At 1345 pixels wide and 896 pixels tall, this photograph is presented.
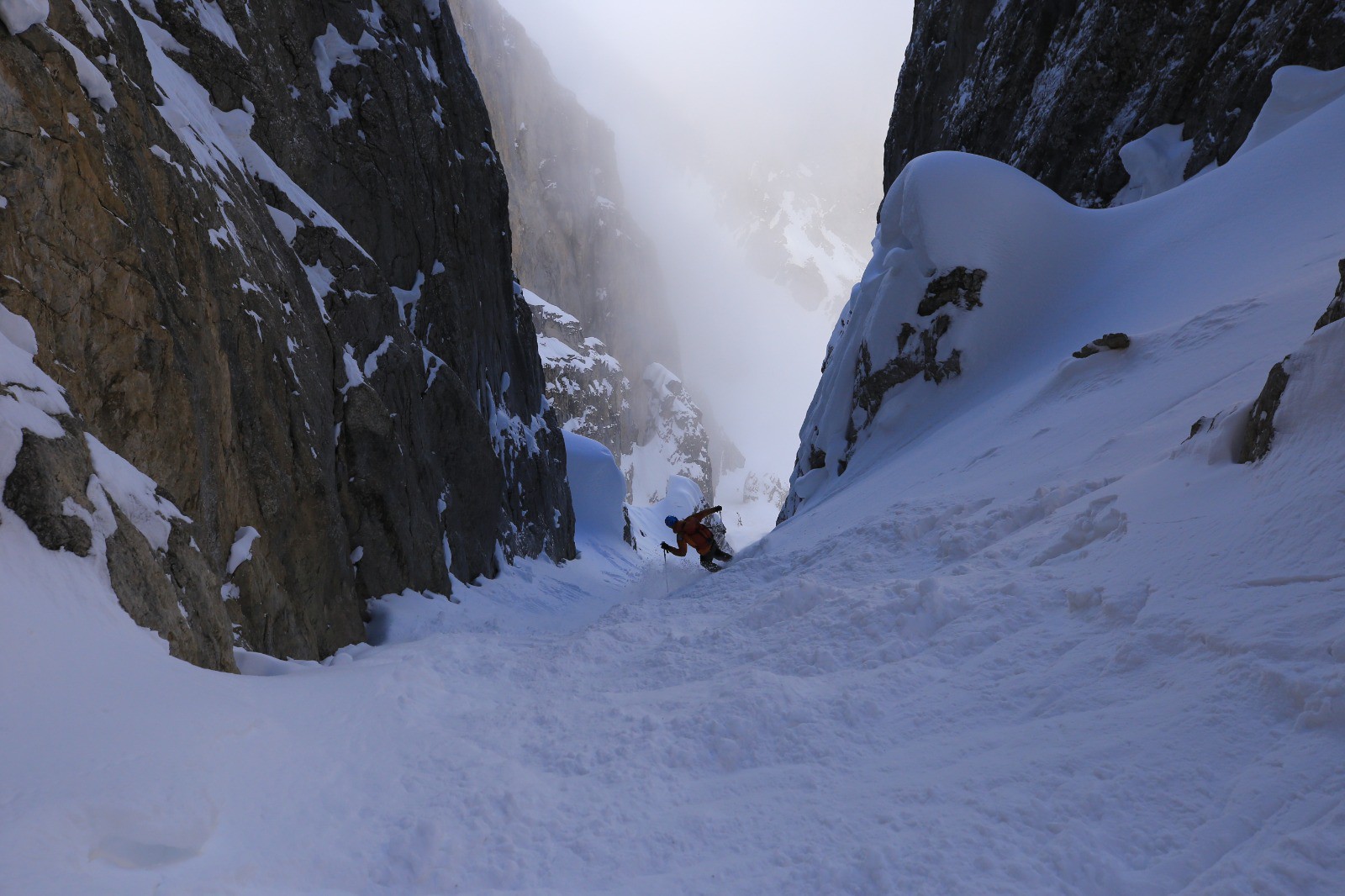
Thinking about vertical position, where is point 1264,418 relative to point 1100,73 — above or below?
below

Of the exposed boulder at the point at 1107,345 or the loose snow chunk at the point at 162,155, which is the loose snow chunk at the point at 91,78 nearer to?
the loose snow chunk at the point at 162,155

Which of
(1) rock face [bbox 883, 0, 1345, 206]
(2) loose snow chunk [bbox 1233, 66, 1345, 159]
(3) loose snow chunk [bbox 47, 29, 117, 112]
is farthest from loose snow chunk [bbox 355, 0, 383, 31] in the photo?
(1) rock face [bbox 883, 0, 1345, 206]

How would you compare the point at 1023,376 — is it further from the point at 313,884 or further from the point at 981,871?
the point at 313,884

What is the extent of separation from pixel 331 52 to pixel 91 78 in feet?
30.5

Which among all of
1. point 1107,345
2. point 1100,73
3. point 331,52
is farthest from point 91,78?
point 1100,73

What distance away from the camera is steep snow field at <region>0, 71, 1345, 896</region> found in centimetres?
229

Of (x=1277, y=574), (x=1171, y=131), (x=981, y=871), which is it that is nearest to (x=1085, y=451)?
(x=1277, y=574)

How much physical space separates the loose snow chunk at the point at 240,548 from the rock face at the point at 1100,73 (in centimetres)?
1884

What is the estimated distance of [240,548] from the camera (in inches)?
264

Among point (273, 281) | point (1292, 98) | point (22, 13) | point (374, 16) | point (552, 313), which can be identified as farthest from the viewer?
point (552, 313)

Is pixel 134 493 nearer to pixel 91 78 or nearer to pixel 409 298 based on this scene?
pixel 91 78

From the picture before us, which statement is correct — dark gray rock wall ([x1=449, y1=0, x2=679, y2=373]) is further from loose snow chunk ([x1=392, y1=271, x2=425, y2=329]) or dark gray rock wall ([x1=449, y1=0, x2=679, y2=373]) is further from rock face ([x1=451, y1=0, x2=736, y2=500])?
loose snow chunk ([x1=392, y1=271, x2=425, y2=329])

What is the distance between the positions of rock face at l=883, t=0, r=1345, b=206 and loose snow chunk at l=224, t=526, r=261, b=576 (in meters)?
18.8

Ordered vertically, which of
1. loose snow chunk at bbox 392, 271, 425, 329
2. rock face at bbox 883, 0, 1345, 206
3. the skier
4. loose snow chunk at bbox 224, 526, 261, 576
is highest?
rock face at bbox 883, 0, 1345, 206
